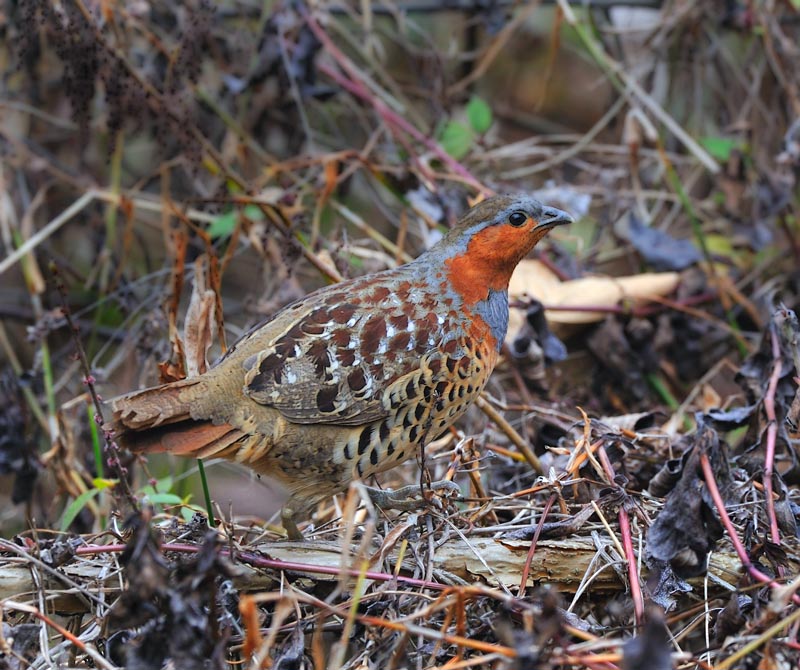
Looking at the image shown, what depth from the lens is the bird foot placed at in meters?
2.86

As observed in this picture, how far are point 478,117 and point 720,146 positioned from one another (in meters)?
1.40

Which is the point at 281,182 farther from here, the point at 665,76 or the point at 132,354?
the point at 665,76

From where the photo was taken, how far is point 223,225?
14.6ft

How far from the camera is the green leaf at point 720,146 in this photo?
211 inches

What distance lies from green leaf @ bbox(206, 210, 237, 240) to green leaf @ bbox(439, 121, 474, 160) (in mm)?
1239

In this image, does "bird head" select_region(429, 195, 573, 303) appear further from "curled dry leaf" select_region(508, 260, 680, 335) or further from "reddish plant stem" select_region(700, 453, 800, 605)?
"curled dry leaf" select_region(508, 260, 680, 335)

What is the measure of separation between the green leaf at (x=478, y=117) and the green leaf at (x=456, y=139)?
0.05 meters

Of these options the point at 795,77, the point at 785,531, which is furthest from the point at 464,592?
the point at 795,77

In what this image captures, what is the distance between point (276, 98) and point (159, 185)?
0.95 m

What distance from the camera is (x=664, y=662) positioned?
1716 mm

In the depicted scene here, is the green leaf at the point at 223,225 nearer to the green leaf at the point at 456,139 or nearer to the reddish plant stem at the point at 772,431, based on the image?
the green leaf at the point at 456,139

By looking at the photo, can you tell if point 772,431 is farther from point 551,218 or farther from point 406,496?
point 406,496

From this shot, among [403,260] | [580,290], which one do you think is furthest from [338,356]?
[580,290]

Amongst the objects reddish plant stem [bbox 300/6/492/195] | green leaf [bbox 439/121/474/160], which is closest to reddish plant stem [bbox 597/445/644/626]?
reddish plant stem [bbox 300/6/492/195]
